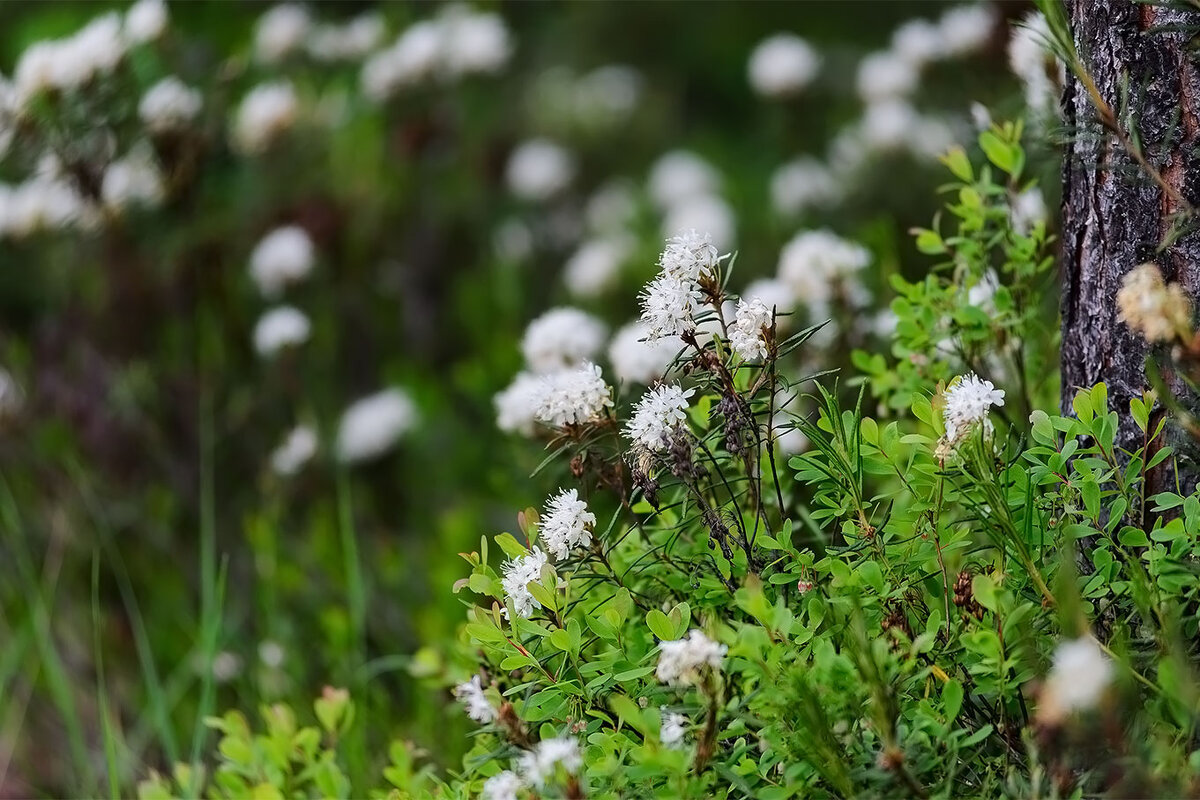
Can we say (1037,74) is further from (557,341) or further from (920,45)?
(920,45)

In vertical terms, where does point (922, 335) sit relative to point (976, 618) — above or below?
above

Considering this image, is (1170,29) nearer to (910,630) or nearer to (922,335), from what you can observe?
(922,335)

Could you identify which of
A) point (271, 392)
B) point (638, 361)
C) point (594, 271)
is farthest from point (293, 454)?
point (594, 271)

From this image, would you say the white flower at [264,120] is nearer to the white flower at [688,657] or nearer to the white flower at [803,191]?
the white flower at [803,191]

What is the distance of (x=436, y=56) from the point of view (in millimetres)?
3816

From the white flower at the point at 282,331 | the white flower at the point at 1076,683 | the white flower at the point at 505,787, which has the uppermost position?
the white flower at the point at 282,331

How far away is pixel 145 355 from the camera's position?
3.57 metres

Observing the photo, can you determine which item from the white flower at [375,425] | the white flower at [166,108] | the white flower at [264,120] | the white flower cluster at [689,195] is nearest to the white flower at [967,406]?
the white flower at [375,425]

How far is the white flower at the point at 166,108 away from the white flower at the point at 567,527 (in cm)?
219

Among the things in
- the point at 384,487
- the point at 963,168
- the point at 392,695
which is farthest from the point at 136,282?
the point at 963,168

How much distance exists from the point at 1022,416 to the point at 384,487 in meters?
2.33

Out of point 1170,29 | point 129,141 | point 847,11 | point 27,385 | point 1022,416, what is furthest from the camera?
point 847,11

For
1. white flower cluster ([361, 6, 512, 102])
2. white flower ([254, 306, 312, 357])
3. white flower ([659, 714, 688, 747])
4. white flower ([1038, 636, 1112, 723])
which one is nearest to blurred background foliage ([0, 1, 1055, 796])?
white flower cluster ([361, 6, 512, 102])

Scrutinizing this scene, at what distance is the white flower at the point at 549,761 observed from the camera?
3.33 feet
